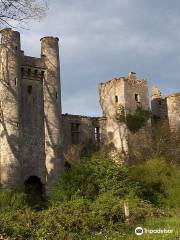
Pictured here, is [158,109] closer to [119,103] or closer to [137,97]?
[137,97]

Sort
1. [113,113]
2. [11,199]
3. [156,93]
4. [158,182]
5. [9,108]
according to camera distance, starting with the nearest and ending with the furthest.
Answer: [11,199] < [158,182] < [9,108] < [113,113] < [156,93]

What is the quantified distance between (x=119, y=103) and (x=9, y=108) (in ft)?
39.6

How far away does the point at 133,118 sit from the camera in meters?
47.8

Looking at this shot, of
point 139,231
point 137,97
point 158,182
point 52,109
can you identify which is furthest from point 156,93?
point 139,231

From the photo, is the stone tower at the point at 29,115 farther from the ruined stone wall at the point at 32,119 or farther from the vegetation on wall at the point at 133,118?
the vegetation on wall at the point at 133,118

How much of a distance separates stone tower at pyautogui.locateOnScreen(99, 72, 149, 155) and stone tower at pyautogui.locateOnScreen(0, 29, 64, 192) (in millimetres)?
6780

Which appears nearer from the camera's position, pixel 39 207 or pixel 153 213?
pixel 153 213

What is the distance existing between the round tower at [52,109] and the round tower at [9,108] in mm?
2942

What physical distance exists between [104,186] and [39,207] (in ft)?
21.4

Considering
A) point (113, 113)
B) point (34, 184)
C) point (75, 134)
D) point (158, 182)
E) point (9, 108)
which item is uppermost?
point (113, 113)

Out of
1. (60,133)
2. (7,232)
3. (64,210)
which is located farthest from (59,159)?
(7,232)

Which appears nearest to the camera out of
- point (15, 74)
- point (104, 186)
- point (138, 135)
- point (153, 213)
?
point (153, 213)

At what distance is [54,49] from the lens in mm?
43969

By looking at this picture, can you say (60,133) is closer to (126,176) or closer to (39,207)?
(39,207)
